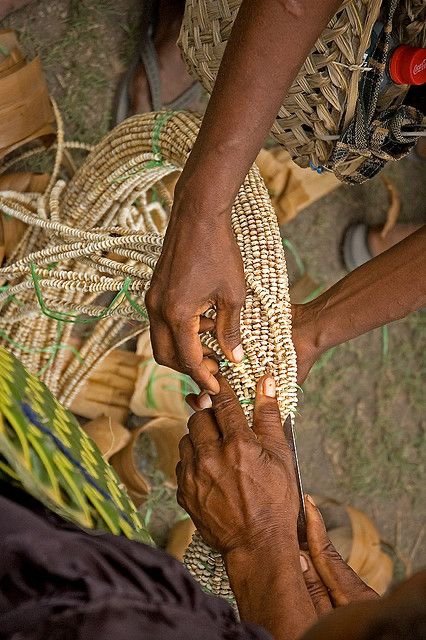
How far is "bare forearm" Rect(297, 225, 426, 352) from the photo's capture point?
1.00m

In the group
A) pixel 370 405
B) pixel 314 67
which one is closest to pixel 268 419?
pixel 314 67

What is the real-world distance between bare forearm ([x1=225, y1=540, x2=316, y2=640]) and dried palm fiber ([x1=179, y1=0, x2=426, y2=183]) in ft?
1.72

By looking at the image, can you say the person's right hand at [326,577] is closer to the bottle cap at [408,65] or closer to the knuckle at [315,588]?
the knuckle at [315,588]

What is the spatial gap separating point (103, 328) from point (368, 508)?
78cm

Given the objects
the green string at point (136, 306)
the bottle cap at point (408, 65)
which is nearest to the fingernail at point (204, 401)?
the green string at point (136, 306)

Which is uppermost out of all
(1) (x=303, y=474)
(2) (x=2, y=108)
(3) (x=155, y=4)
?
(3) (x=155, y=4)

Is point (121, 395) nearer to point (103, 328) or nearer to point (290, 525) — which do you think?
point (103, 328)

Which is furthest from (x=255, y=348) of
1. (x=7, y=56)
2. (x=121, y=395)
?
(x=7, y=56)

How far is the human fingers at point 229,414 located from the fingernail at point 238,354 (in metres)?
0.04

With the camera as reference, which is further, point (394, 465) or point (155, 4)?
point (394, 465)

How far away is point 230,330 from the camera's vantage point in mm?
878

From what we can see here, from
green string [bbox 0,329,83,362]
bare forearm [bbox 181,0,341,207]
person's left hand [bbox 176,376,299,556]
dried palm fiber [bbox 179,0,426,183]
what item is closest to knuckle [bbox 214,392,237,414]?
person's left hand [bbox 176,376,299,556]

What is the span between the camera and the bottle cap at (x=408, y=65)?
896 millimetres

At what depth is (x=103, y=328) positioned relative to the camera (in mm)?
1351
